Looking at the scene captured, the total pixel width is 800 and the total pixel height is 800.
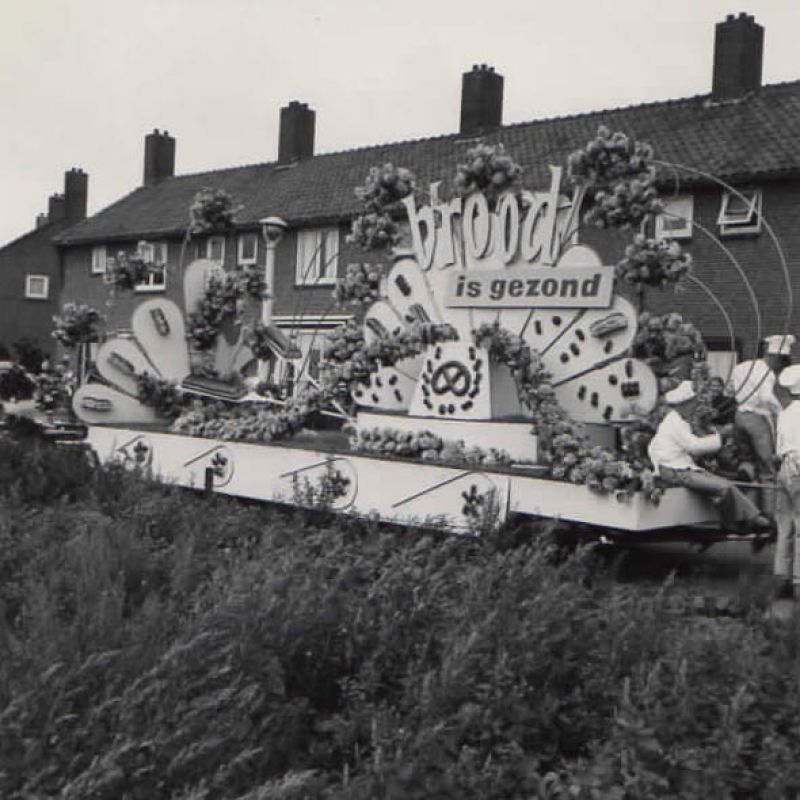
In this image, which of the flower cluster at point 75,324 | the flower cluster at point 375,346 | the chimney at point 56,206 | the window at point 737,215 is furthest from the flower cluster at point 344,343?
the chimney at point 56,206

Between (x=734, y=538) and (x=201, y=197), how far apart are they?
26.2 feet

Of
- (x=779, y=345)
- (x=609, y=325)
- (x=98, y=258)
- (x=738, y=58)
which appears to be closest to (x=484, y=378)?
(x=609, y=325)

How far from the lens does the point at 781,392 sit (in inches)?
810

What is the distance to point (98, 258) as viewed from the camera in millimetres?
38094

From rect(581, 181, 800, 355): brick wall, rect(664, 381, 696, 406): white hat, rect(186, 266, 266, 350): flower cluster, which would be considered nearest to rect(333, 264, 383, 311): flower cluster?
rect(186, 266, 266, 350): flower cluster

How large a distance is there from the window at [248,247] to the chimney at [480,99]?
6.60 meters

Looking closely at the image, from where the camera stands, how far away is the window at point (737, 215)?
2241 centimetres

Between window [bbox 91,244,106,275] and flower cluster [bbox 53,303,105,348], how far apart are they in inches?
968

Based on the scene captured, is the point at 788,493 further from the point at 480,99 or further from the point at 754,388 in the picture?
the point at 480,99

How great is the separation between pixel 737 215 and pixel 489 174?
44.6ft

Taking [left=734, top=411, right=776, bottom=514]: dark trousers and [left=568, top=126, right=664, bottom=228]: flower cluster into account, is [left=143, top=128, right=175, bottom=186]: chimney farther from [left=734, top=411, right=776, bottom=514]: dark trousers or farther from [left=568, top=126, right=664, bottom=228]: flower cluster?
[left=734, top=411, right=776, bottom=514]: dark trousers

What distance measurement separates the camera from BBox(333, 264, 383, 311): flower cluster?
471 inches

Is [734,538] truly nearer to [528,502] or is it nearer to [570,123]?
[528,502]

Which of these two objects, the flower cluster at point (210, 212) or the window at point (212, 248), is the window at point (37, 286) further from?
the flower cluster at point (210, 212)
